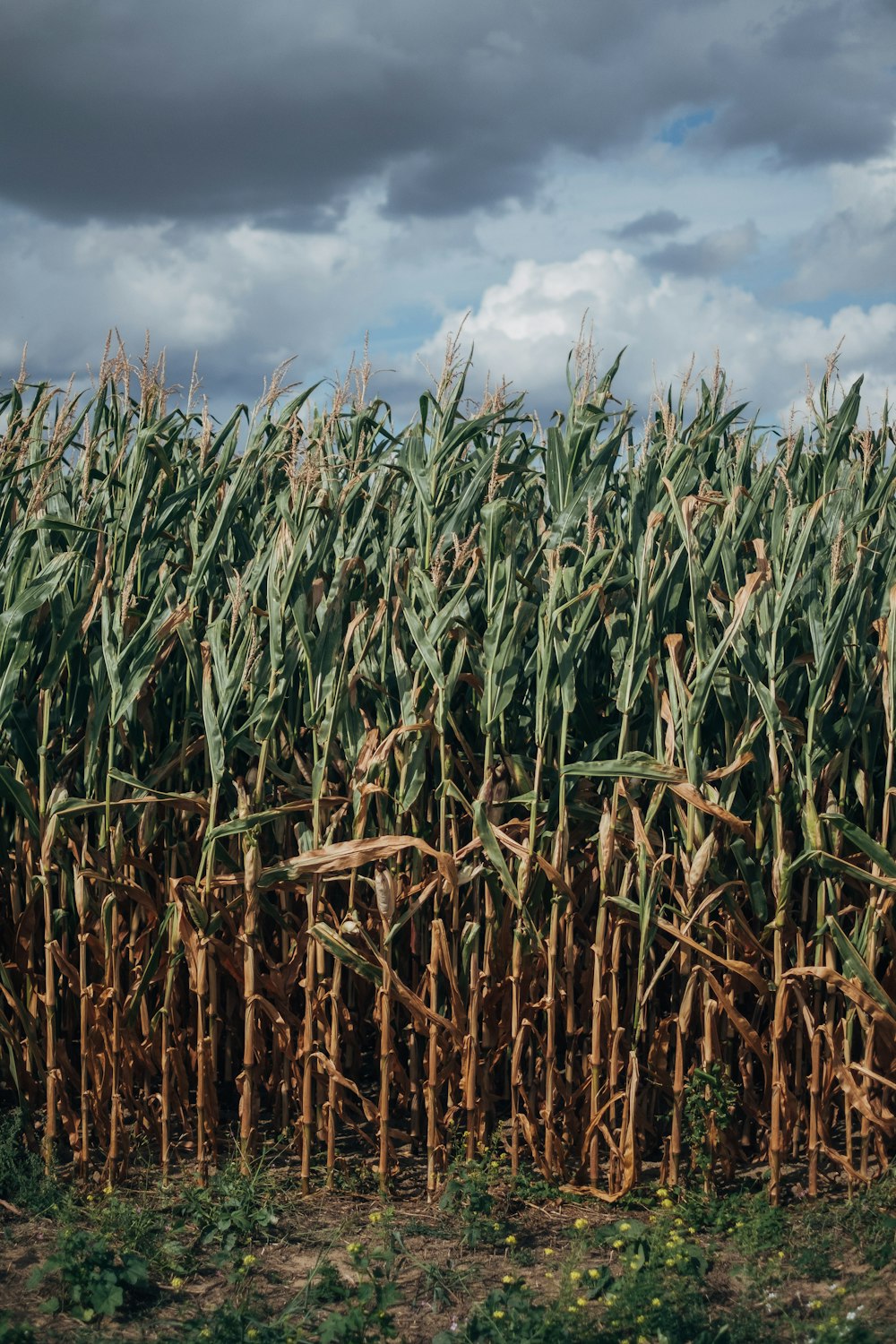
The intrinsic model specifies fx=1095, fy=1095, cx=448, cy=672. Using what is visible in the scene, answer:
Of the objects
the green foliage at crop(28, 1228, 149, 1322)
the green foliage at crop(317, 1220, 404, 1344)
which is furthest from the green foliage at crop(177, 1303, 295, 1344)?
the green foliage at crop(28, 1228, 149, 1322)

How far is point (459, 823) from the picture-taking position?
163 inches

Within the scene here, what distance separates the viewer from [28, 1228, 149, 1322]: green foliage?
3.25m

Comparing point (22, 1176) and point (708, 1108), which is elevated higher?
point (708, 1108)

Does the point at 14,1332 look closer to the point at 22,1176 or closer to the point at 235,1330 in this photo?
the point at 235,1330

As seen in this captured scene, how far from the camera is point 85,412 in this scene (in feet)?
15.8

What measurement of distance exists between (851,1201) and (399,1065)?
1.77 meters

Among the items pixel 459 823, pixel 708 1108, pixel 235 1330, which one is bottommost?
pixel 235 1330

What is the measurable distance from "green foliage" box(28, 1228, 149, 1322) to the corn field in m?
0.50

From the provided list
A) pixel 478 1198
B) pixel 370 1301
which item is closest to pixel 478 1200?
pixel 478 1198

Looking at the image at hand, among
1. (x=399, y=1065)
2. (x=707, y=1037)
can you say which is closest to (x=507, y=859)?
(x=707, y=1037)

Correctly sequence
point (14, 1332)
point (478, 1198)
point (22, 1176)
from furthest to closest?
point (22, 1176) < point (478, 1198) < point (14, 1332)

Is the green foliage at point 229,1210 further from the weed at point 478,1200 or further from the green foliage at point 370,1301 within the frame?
the weed at point 478,1200

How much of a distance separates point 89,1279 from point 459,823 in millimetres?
1892

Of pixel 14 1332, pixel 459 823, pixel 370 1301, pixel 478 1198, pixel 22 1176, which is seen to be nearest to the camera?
pixel 14 1332
